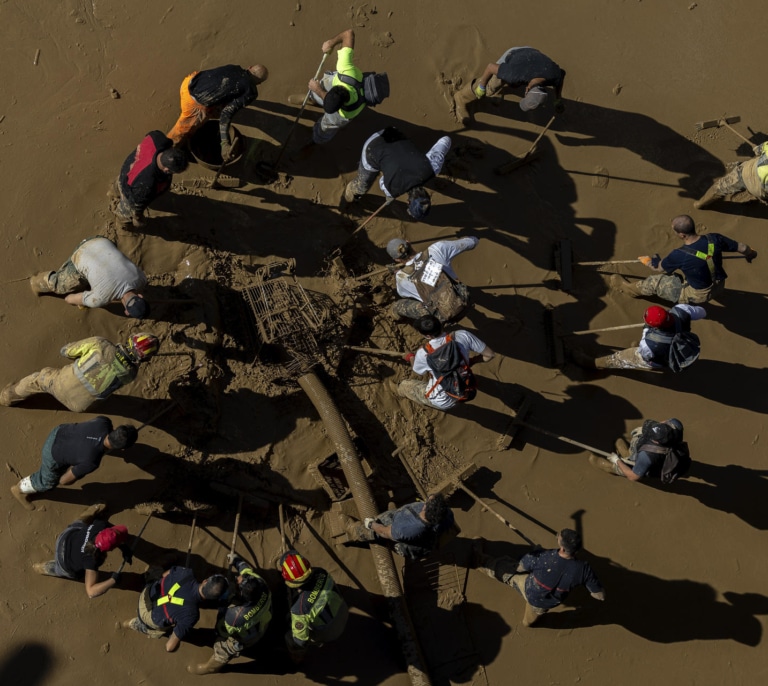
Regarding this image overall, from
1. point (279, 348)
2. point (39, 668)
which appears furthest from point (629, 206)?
point (39, 668)

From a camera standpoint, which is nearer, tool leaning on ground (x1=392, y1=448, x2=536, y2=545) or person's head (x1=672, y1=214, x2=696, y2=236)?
person's head (x1=672, y1=214, x2=696, y2=236)

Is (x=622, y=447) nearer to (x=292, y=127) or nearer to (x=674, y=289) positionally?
(x=674, y=289)

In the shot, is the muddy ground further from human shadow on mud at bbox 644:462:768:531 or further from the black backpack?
the black backpack

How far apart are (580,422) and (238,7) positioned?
683 cm

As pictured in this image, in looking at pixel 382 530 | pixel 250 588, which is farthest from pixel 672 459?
pixel 250 588

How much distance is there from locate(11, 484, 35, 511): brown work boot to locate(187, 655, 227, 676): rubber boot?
2.47m

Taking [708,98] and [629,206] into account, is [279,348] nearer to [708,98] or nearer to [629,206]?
[629,206]

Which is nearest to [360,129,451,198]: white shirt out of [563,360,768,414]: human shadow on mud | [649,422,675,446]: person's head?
[563,360,768,414]: human shadow on mud

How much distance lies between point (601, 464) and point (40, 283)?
6.90 meters

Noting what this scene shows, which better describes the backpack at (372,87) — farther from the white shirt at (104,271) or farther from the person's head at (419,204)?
the white shirt at (104,271)

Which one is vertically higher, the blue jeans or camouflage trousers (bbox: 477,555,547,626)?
the blue jeans

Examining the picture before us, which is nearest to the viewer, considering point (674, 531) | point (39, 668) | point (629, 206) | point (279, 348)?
point (39, 668)

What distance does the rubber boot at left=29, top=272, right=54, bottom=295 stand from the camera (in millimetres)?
7742

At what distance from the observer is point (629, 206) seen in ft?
31.4
